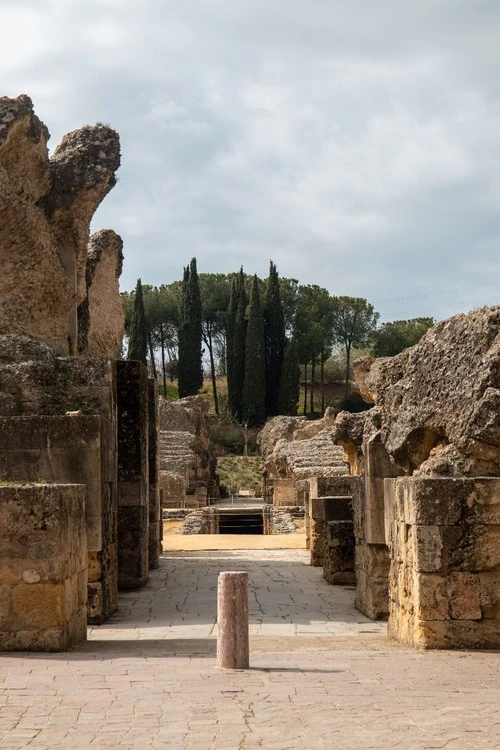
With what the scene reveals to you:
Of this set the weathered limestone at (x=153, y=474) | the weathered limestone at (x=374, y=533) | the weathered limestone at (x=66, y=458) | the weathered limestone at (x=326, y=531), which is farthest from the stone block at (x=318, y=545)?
the weathered limestone at (x=66, y=458)

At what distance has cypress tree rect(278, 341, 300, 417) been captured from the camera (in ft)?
209

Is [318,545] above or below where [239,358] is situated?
below

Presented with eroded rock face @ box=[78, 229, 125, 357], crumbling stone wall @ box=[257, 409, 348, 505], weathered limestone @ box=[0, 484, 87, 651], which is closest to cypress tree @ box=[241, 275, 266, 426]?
crumbling stone wall @ box=[257, 409, 348, 505]

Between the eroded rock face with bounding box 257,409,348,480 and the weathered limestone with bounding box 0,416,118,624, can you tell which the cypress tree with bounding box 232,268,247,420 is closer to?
the eroded rock face with bounding box 257,409,348,480

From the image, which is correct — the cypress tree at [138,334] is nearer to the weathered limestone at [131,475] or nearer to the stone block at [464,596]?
the weathered limestone at [131,475]

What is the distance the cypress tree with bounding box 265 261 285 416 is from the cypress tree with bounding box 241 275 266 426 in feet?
4.26

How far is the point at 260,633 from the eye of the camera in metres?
9.62

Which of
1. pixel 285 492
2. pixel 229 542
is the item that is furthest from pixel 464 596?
pixel 285 492

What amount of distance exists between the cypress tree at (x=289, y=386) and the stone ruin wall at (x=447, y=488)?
53.8 meters

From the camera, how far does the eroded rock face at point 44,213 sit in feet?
55.7

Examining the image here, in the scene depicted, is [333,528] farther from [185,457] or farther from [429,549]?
[185,457]

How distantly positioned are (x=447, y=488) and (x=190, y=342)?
58.8 meters

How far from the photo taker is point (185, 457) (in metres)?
37.8

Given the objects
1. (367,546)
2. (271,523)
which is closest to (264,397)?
(271,523)
